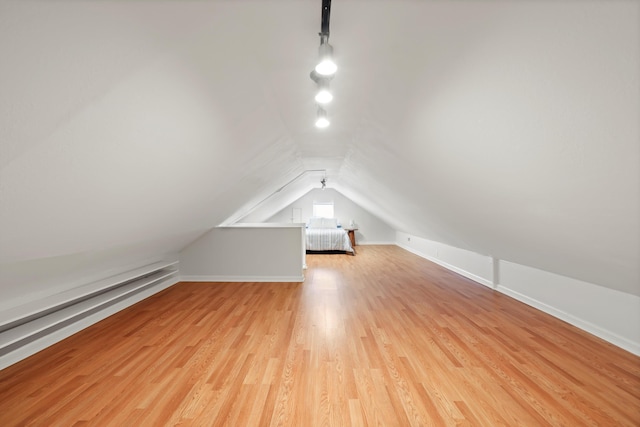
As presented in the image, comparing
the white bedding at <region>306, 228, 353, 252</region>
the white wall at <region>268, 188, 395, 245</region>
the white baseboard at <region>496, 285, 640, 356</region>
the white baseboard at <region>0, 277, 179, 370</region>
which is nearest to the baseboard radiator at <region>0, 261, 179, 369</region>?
the white baseboard at <region>0, 277, 179, 370</region>

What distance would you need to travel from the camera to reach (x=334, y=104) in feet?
6.70

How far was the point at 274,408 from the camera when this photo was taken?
4.95ft

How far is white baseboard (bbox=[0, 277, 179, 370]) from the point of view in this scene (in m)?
1.97

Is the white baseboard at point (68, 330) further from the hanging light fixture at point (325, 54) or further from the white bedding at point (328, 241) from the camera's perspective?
the white bedding at point (328, 241)

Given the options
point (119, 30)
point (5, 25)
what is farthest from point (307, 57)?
point (5, 25)

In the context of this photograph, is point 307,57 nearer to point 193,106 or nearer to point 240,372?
point 193,106

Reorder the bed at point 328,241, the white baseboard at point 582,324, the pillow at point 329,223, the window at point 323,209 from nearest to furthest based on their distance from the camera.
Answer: the white baseboard at point 582,324 < the bed at point 328,241 < the pillow at point 329,223 < the window at point 323,209

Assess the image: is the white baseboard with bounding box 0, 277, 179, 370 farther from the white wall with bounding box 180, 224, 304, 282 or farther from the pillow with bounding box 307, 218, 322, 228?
the pillow with bounding box 307, 218, 322, 228

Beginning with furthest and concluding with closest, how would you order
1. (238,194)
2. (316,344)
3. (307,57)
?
(238,194)
(316,344)
(307,57)

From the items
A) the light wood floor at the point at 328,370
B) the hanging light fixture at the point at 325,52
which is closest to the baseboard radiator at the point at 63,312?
the light wood floor at the point at 328,370

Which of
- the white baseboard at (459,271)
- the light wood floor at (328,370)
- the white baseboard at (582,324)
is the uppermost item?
the white baseboard at (459,271)

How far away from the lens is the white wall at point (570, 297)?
2088 mm

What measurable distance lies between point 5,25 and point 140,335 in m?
2.52

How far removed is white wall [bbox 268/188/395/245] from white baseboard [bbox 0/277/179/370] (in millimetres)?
5337
